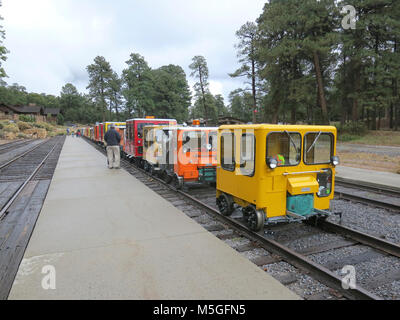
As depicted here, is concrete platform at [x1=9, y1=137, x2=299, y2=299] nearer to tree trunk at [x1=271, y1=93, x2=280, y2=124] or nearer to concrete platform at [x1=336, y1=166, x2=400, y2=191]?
concrete platform at [x1=336, y1=166, x2=400, y2=191]

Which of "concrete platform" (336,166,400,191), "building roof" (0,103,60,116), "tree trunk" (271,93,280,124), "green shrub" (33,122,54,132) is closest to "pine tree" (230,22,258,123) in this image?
"tree trunk" (271,93,280,124)

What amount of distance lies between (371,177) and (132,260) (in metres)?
10.1

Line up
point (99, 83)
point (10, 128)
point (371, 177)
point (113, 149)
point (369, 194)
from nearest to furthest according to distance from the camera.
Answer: point (369, 194), point (371, 177), point (113, 149), point (10, 128), point (99, 83)

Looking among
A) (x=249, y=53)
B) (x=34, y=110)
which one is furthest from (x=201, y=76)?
(x=34, y=110)

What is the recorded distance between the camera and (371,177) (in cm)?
1053

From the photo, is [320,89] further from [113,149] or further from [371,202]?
[371,202]

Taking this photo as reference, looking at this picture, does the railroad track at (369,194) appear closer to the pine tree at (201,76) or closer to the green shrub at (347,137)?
the green shrub at (347,137)

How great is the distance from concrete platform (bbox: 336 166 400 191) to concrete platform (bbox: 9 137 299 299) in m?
7.40

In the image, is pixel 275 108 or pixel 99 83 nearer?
pixel 275 108

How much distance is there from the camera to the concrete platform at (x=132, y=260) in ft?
10.8

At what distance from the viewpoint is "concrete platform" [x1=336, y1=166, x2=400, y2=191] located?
9.35 m

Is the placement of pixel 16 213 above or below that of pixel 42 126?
below

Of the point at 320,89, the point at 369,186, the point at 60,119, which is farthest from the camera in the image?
the point at 60,119
